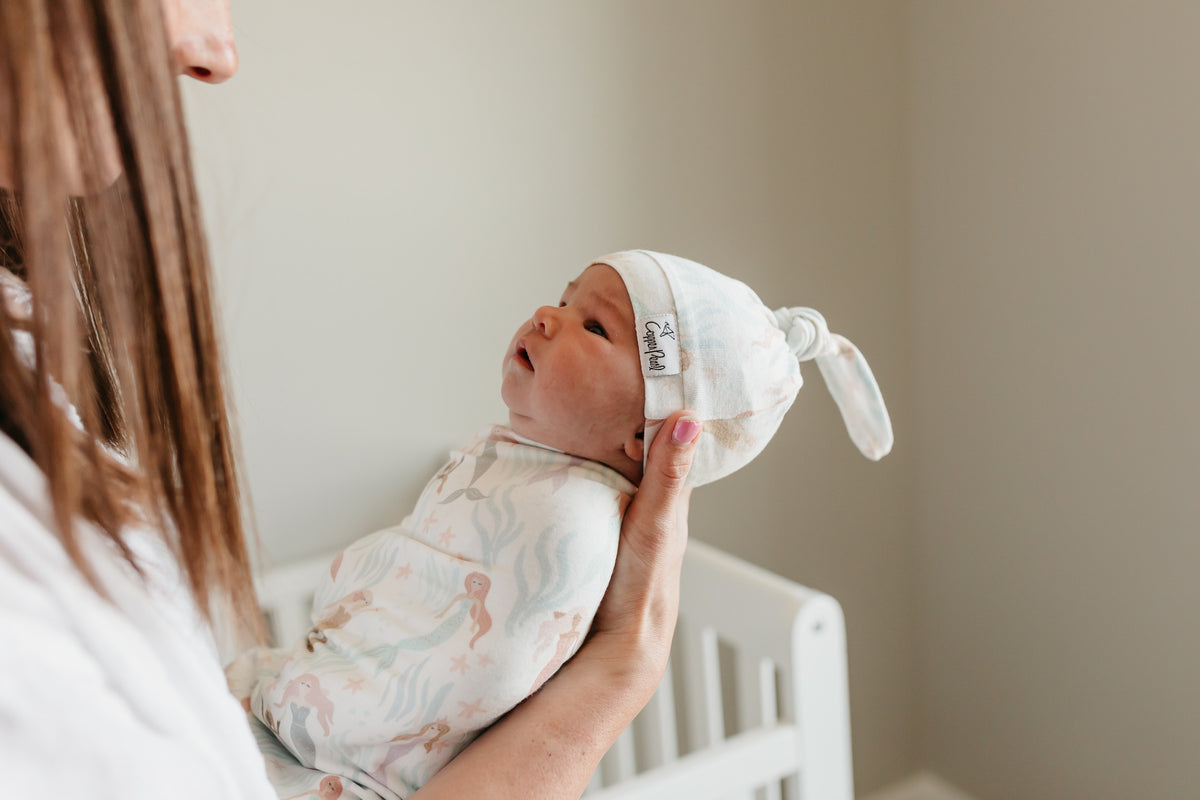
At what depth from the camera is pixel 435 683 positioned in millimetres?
744

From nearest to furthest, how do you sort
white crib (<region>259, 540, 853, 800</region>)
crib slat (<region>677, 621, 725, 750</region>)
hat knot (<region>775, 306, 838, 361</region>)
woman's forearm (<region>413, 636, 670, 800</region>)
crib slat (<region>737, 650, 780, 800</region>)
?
woman's forearm (<region>413, 636, 670, 800</region>)
hat knot (<region>775, 306, 838, 361</region>)
white crib (<region>259, 540, 853, 800</region>)
crib slat (<region>737, 650, 780, 800</region>)
crib slat (<region>677, 621, 725, 750</region>)

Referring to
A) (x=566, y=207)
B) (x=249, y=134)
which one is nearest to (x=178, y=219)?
(x=249, y=134)

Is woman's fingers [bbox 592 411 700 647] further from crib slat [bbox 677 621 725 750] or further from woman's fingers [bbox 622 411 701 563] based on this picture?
crib slat [bbox 677 621 725 750]

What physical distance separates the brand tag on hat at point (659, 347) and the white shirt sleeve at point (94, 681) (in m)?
0.48

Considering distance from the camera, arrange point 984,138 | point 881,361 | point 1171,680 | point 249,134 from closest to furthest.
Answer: point 249,134 → point 1171,680 → point 984,138 → point 881,361

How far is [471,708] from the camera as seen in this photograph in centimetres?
74

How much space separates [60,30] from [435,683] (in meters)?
0.54

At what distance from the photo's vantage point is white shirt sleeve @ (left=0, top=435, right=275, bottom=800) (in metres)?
0.37

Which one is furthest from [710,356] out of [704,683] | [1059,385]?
[1059,385]

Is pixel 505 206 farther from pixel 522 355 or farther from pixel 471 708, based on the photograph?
pixel 471 708

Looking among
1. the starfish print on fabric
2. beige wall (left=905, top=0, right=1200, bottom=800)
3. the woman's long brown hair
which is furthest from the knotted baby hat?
beige wall (left=905, top=0, right=1200, bottom=800)

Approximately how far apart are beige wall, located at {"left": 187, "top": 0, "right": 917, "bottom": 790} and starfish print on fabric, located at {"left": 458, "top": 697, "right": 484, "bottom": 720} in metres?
0.78

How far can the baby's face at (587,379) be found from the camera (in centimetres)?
83

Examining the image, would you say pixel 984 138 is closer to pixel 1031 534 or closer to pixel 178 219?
pixel 1031 534
